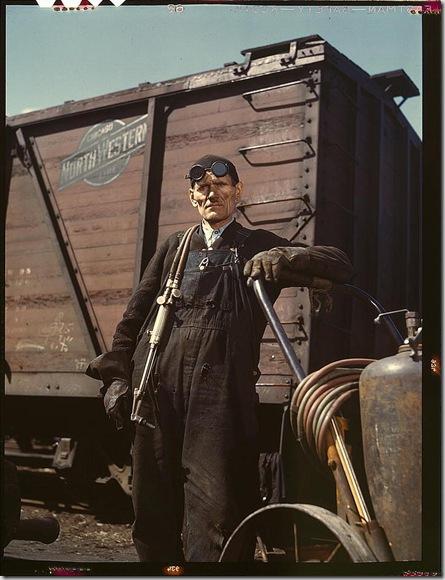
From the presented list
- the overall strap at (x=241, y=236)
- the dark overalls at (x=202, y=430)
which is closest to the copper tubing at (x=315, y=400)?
the dark overalls at (x=202, y=430)

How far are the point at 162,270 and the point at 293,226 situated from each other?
1103 mm

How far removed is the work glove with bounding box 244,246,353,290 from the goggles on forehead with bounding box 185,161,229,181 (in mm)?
642

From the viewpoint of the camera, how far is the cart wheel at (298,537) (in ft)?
7.99

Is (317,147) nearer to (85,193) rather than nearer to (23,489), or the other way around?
(85,193)

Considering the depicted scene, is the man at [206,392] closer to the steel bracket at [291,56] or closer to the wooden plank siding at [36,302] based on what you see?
the steel bracket at [291,56]

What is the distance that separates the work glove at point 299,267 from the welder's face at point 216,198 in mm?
480

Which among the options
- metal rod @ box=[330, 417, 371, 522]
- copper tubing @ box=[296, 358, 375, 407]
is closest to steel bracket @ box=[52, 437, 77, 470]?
copper tubing @ box=[296, 358, 375, 407]

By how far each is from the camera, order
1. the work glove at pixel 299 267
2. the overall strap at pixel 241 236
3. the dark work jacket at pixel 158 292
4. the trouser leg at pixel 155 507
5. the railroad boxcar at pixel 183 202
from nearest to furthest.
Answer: the work glove at pixel 299 267, the trouser leg at pixel 155 507, the dark work jacket at pixel 158 292, the overall strap at pixel 241 236, the railroad boxcar at pixel 183 202

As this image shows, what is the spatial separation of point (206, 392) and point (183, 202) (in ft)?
6.16

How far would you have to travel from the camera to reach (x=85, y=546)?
3.66m

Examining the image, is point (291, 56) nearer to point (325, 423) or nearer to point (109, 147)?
point (109, 147)

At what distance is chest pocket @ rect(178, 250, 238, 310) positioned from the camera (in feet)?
10.6

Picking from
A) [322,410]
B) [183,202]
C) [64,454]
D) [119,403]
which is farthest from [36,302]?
[322,410]

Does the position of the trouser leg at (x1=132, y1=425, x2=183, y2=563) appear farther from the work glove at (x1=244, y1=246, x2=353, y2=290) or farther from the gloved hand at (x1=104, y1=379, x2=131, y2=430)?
the work glove at (x1=244, y1=246, x2=353, y2=290)
